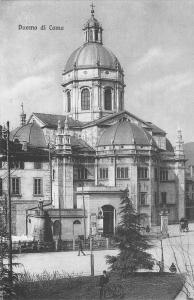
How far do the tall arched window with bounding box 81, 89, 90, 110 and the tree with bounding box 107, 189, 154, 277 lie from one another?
39.2 m

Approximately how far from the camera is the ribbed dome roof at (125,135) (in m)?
59.3

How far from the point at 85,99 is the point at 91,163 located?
35.7 ft

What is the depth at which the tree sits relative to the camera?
2838 centimetres

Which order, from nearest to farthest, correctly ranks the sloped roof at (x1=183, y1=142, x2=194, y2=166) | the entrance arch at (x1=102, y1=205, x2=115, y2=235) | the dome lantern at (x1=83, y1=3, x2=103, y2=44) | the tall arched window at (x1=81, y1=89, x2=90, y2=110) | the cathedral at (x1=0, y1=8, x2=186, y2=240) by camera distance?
1. the cathedral at (x1=0, y1=8, x2=186, y2=240)
2. the entrance arch at (x1=102, y1=205, x2=115, y2=235)
3. the tall arched window at (x1=81, y1=89, x2=90, y2=110)
4. the dome lantern at (x1=83, y1=3, x2=103, y2=44)
5. the sloped roof at (x1=183, y1=142, x2=194, y2=166)

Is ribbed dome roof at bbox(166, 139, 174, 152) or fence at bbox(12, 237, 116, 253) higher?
ribbed dome roof at bbox(166, 139, 174, 152)

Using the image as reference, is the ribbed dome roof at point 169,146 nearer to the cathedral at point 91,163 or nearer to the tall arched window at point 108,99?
the cathedral at point 91,163

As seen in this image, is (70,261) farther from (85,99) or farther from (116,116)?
(85,99)

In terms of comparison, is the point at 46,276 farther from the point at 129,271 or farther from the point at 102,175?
the point at 102,175

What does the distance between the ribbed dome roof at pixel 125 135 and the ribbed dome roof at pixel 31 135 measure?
729 centimetres

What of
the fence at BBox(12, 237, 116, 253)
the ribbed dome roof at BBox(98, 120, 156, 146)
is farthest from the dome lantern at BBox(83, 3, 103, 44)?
the fence at BBox(12, 237, 116, 253)

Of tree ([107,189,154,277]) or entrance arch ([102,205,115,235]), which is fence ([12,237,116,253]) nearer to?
entrance arch ([102,205,115,235])

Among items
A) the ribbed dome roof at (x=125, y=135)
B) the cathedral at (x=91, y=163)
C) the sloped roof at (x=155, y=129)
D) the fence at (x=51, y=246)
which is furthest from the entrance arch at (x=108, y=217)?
the sloped roof at (x=155, y=129)

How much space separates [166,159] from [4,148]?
4162 cm

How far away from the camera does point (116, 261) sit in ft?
93.8
